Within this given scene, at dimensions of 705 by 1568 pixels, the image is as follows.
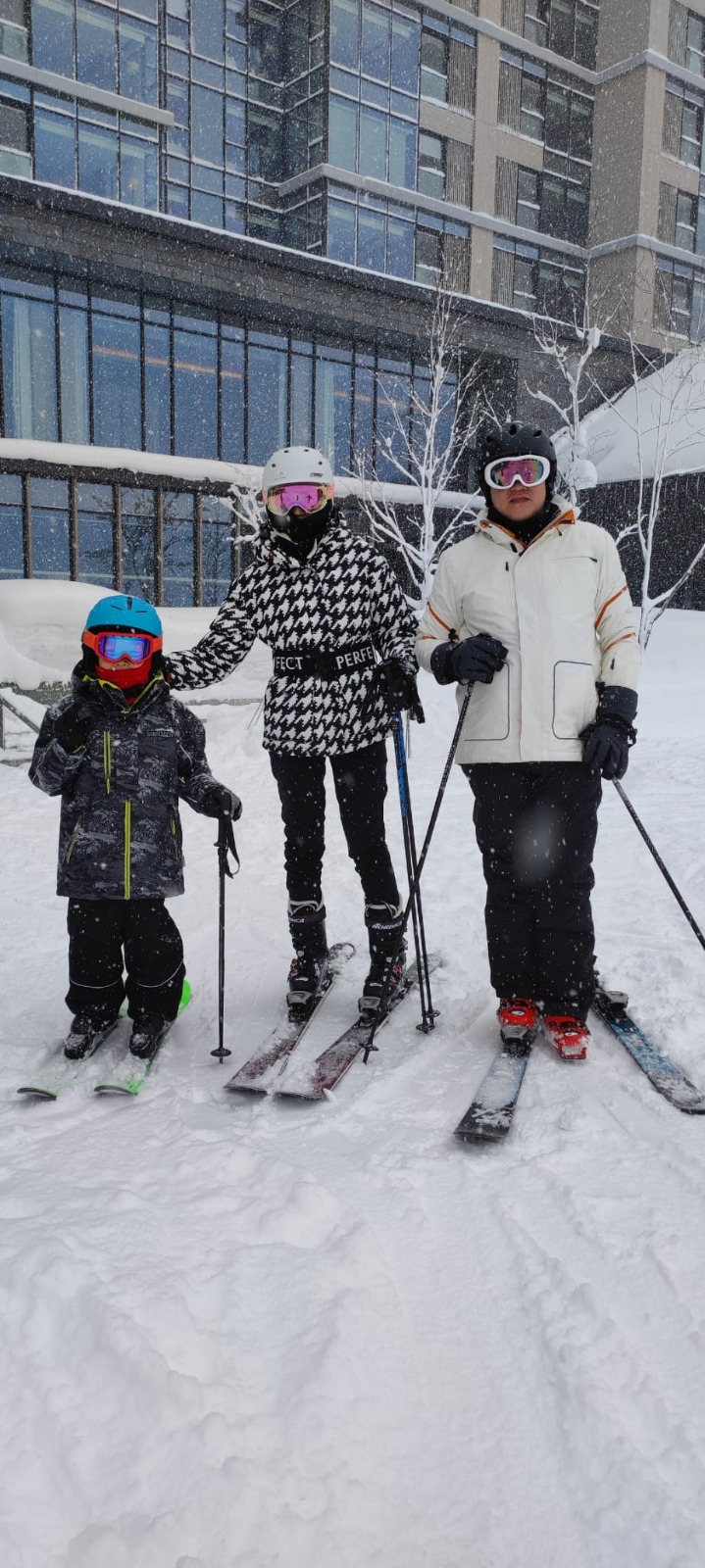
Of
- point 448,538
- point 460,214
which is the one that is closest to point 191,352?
point 448,538

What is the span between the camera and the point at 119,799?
3297 millimetres

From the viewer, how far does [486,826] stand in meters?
3.37

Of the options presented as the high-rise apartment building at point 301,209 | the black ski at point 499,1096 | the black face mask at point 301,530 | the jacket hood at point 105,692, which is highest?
the high-rise apartment building at point 301,209

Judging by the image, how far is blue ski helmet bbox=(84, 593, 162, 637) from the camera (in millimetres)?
3211

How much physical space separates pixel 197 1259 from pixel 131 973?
5.02 feet

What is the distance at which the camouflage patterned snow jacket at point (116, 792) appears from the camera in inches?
128

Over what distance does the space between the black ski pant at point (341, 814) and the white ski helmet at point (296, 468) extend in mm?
965

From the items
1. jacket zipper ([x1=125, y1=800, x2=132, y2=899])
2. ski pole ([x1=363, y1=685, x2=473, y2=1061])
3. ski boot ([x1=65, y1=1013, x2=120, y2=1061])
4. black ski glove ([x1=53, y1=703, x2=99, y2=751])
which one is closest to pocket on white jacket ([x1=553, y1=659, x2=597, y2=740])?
ski pole ([x1=363, y1=685, x2=473, y2=1061])

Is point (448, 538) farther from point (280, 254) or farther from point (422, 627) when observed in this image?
point (422, 627)

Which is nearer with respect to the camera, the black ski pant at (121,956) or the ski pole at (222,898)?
the ski pole at (222,898)

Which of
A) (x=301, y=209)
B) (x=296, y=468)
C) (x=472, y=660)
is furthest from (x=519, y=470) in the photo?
(x=301, y=209)

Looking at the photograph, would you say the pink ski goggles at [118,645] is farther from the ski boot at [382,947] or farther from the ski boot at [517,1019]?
the ski boot at [517,1019]

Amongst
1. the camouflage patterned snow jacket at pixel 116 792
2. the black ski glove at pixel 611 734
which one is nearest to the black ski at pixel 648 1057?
the black ski glove at pixel 611 734

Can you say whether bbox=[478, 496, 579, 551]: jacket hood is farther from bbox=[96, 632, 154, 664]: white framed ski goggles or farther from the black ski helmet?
bbox=[96, 632, 154, 664]: white framed ski goggles
